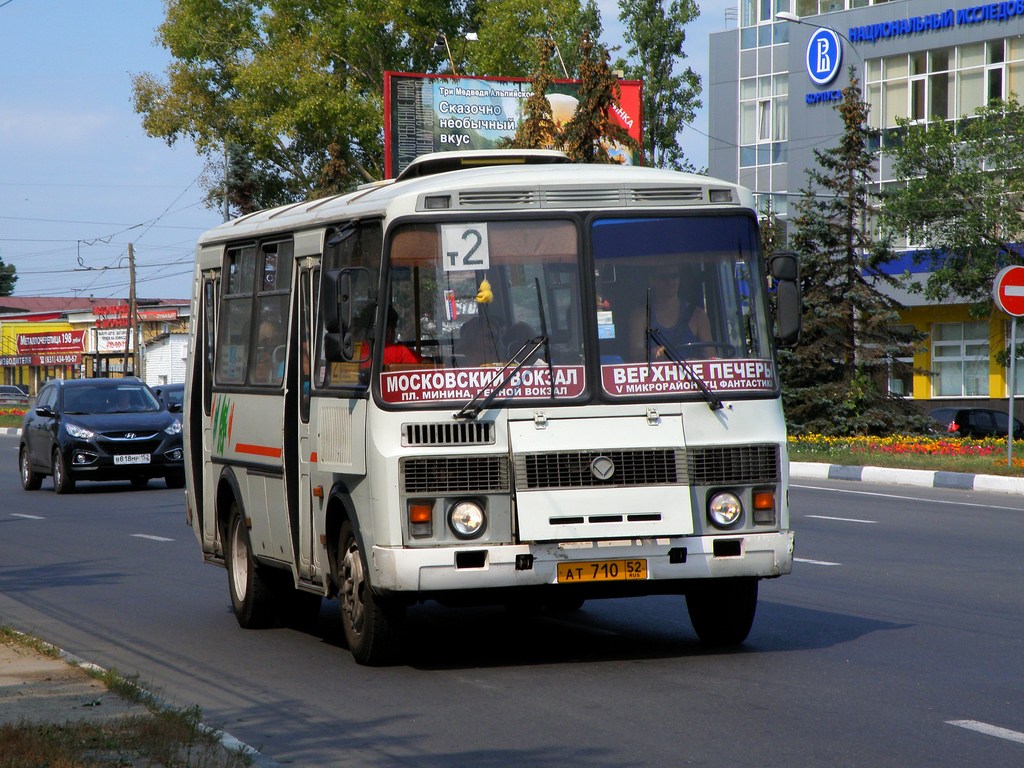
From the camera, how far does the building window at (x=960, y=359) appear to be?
5041 centimetres

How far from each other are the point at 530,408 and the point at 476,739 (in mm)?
2089

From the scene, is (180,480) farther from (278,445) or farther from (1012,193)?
(1012,193)

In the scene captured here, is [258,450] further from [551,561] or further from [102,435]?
[102,435]

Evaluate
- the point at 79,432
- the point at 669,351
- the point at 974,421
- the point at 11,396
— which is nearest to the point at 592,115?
the point at 974,421

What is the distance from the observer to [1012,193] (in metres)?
36.5

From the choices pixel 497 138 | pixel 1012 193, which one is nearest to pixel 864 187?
pixel 1012 193

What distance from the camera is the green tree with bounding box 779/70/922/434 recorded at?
33.9 m

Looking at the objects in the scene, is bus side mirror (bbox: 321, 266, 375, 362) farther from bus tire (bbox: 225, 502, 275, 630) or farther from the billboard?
the billboard

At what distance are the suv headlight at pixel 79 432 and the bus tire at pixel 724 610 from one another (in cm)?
1693

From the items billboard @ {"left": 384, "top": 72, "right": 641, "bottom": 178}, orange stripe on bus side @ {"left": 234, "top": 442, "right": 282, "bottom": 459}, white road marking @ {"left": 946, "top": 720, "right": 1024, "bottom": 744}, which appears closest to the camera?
white road marking @ {"left": 946, "top": 720, "right": 1024, "bottom": 744}

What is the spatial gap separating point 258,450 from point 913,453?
66.0 ft

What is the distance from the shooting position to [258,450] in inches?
416

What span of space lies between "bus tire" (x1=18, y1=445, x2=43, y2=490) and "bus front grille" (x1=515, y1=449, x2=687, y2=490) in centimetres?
1959

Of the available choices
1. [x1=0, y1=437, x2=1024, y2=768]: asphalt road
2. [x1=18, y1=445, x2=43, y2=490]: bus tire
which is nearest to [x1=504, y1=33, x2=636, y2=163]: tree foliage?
[x1=18, y1=445, x2=43, y2=490]: bus tire
